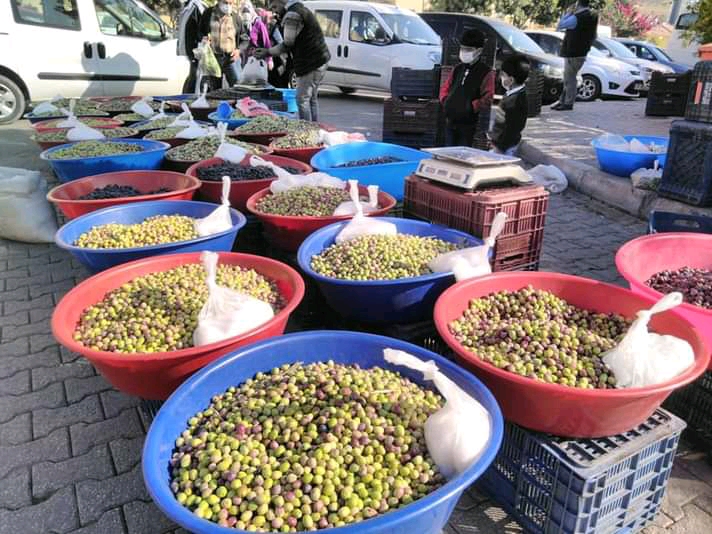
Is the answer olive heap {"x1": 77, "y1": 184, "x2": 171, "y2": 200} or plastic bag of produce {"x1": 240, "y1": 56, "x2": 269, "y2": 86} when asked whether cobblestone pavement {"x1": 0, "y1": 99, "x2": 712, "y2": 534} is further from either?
plastic bag of produce {"x1": 240, "y1": 56, "x2": 269, "y2": 86}

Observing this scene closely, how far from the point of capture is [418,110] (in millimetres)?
6344

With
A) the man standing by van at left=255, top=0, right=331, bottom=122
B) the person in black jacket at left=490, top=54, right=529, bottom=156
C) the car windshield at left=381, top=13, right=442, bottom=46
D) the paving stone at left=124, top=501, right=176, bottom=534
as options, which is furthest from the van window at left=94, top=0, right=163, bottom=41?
the paving stone at left=124, top=501, right=176, bottom=534

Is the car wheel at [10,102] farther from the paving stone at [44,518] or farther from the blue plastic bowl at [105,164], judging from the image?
the paving stone at [44,518]

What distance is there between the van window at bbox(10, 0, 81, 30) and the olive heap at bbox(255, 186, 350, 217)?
699 cm

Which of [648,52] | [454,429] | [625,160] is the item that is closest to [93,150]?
[454,429]

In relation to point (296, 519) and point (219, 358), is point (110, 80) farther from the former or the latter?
point (296, 519)

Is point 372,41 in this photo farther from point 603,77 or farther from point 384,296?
point 384,296

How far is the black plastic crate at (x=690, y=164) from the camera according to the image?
13.1 ft

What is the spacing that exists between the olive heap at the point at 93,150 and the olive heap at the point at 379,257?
2.20 m

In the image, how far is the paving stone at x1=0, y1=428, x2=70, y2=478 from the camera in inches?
83.8

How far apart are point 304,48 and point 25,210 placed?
11.1ft

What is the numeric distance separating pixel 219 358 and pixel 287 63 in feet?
24.8

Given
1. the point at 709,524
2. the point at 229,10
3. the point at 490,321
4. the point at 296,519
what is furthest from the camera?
the point at 229,10

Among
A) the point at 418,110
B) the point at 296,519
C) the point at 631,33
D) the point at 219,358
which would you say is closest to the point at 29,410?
the point at 219,358
